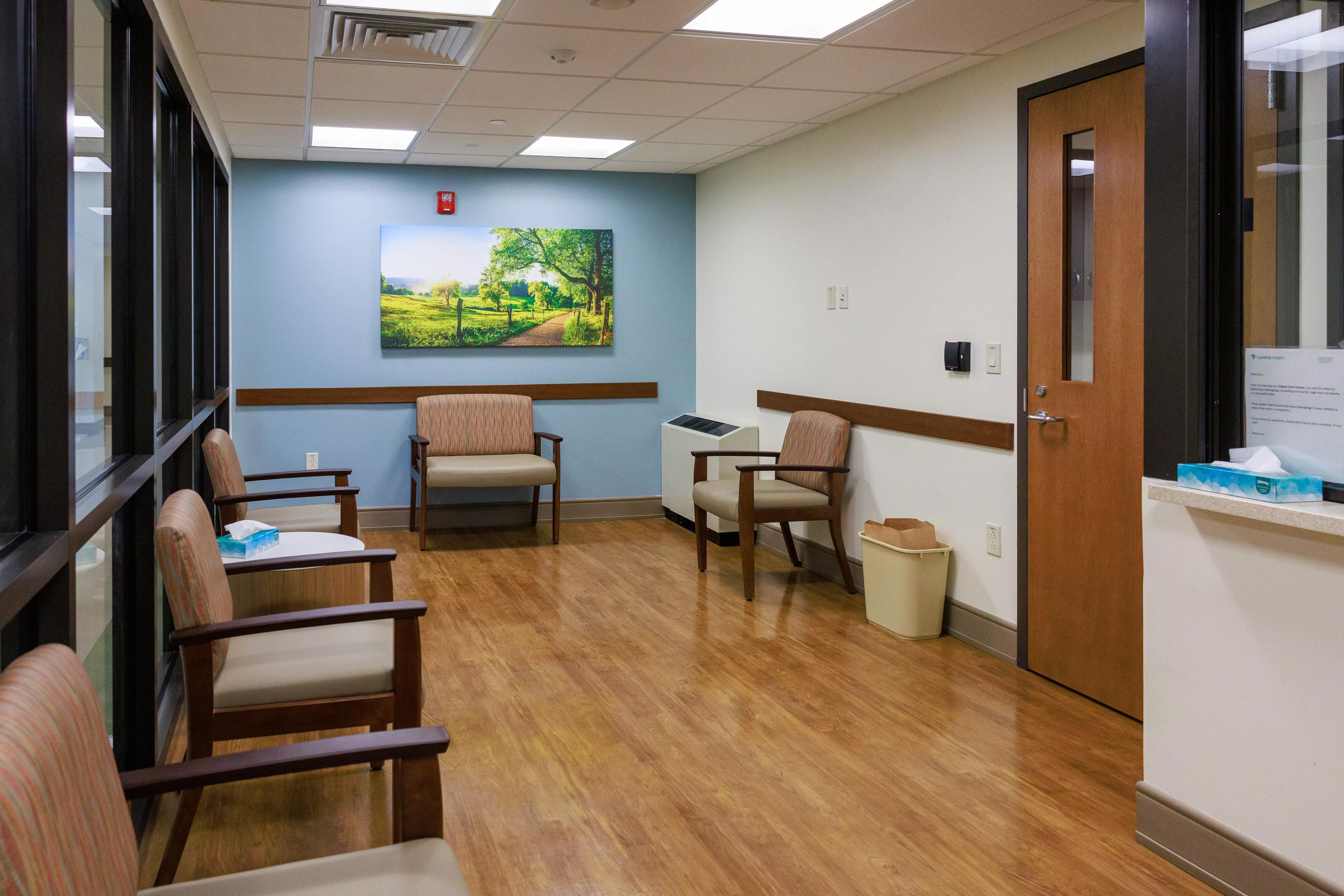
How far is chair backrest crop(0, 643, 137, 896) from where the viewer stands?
960 mm

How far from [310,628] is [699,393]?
14.5 ft

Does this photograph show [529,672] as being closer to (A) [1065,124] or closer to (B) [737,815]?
(B) [737,815]

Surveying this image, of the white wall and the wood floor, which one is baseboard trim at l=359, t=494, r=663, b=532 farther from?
the wood floor

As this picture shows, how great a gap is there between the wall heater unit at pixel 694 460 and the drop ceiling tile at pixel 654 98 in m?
1.80

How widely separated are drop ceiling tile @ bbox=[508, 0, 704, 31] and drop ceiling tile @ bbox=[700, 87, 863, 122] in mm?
948

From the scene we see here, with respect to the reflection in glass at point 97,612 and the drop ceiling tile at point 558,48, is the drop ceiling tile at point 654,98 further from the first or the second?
the reflection in glass at point 97,612

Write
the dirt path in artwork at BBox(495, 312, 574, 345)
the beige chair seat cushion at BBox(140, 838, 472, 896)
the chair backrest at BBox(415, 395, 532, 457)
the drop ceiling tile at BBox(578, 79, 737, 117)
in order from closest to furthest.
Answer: the beige chair seat cushion at BBox(140, 838, 472, 896) < the drop ceiling tile at BBox(578, 79, 737, 117) < the chair backrest at BBox(415, 395, 532, 457) < the dirt path in artwork at BBox(495, 312, 574, 345)

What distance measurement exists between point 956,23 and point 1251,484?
73.7 inches

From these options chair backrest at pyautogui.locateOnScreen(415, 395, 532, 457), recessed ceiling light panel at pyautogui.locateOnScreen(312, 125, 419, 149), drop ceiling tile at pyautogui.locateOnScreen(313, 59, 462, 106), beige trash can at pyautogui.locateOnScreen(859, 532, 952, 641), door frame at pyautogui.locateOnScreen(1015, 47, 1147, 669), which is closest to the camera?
door frame at pyautogui.locateOnScreen(1015, 47, 1147, 669)

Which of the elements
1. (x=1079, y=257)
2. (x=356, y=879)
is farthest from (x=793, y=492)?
(x=356, y=879)

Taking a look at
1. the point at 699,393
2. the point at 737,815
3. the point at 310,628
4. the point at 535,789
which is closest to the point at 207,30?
the point at 310,628

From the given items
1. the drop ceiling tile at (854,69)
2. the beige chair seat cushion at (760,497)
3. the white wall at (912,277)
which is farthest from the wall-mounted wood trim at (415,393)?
the drop ceiling tile at (854,69)

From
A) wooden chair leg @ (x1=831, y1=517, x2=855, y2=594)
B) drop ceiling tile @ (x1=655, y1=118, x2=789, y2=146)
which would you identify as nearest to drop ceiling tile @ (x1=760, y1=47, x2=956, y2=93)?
drop ceiling tile @ (x1=655, y1=118, x2=789, y2=146)

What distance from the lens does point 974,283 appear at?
3.88 metres
